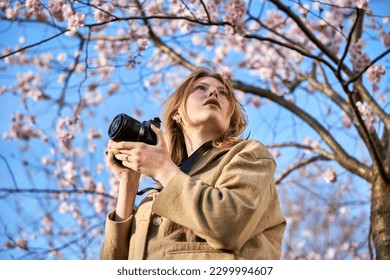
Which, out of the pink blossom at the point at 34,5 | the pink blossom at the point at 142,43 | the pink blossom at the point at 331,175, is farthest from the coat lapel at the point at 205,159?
the pink blossom at the point at 331,175

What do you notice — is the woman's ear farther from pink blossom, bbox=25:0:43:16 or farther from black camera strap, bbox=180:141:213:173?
pink blossom, bbox=25:0:43:16

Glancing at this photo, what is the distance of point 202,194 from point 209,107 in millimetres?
335

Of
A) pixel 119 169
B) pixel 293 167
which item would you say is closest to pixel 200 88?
pixel 119 169

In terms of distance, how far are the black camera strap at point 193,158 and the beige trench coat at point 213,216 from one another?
0.06 ft

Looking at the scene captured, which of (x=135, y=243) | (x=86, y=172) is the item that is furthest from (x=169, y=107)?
(x=86, y=172)

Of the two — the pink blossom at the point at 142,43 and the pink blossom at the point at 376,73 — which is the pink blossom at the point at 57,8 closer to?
the pink blossom at the point at 142,43

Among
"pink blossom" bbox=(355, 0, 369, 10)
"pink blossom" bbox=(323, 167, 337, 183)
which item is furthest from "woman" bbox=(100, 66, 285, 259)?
"pink blossom" bbox=(323, 167, 337, 183)

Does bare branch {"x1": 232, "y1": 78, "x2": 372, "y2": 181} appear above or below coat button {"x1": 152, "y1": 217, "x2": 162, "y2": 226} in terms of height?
above

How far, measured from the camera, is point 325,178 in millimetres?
3750

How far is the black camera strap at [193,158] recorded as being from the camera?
56.2 inches

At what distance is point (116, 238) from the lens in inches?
55.3

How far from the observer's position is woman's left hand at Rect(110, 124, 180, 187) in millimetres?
1290

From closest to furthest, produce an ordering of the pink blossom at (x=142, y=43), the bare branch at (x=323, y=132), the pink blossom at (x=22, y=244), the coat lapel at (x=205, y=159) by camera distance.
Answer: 1. the coat lapel at (x=205, y=159)
2. the bare branch at (x=323, y=132)
3. the pink blossom at (x=142, y=43)
4. the pink blossom at (x=22, y=244)

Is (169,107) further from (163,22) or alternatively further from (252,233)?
(163,22)
